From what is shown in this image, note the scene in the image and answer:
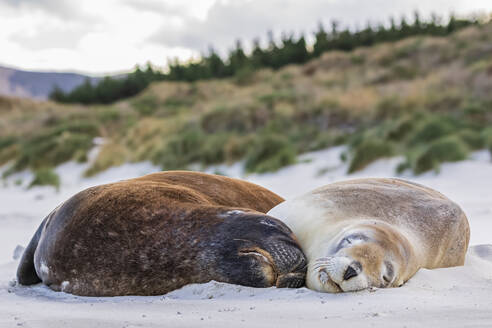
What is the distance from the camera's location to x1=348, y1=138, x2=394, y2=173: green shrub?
412 inches

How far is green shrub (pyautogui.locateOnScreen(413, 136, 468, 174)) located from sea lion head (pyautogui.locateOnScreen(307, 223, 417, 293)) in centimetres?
649

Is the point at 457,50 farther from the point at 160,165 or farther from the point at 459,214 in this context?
the point at 459,214

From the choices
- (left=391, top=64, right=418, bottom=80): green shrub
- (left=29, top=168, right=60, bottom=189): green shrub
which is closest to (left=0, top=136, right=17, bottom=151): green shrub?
(left=29, top=168, right=60, bottom=189): green shrub

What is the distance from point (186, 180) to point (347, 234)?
4.48ft

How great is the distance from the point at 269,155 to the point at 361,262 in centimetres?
980

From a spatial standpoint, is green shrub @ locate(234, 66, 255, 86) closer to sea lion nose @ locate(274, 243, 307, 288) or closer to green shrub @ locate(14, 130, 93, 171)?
green shrub @ locate(14, 130, 93, 171)

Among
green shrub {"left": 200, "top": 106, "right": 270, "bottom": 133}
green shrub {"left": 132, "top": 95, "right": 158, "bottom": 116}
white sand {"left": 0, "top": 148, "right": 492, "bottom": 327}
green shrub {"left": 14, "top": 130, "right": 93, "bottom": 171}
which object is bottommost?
green shrub {"left": 132, "top": 95, "right": 158, "bottom": 116}

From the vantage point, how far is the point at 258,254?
3.07 m

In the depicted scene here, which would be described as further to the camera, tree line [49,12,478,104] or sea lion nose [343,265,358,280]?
tree line [49,12,478,104]

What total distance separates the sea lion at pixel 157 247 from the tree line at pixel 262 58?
111ft

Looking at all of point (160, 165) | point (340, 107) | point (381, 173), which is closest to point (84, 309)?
point (381, 173)

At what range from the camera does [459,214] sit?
12.2 ft

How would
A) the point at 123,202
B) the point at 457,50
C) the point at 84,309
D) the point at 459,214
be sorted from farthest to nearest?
the point at 457,50, the point at 459,214, the point at 123,202, the point at 84,309

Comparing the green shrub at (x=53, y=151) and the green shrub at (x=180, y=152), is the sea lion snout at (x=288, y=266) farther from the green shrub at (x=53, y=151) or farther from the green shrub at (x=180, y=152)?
the green shrub at (x=53, y=151)
